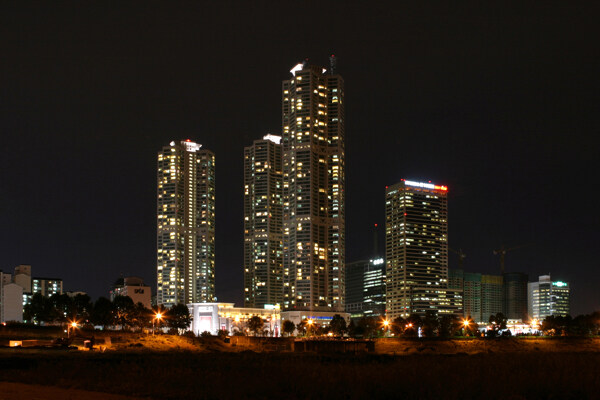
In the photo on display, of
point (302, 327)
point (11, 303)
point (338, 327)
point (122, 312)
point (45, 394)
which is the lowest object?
point (302, 327)

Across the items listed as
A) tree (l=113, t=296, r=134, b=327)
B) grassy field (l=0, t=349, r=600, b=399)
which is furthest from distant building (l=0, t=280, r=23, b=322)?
grassy field (l=0, t=349, r=600, b=399)

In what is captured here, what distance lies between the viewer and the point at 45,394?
31484 millimetres

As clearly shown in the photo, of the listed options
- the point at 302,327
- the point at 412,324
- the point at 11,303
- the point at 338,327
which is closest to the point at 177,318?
the point at 338,327

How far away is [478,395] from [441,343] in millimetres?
94841

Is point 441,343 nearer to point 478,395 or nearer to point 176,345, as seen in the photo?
point 176,345

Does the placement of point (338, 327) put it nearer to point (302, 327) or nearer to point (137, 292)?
point (302, 327)

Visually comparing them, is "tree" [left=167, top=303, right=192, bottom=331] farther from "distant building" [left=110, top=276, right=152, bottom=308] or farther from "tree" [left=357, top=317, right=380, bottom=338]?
"tree" [left=357, top=317, right=380, bottom=338]

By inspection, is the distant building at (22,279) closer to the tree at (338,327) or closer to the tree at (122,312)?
the tree at (122,312)

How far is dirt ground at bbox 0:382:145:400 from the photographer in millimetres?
30172

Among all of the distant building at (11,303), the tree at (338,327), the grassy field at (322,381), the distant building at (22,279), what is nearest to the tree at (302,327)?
the tree at (338,327)

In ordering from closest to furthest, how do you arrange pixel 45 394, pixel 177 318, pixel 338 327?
1. pixel 45 394
2. pixel 177 318
3. pixel 338 327

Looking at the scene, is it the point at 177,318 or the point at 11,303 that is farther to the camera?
the point at 11,303

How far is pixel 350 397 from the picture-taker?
1211 inches

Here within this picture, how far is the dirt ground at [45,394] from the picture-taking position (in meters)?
30.2
